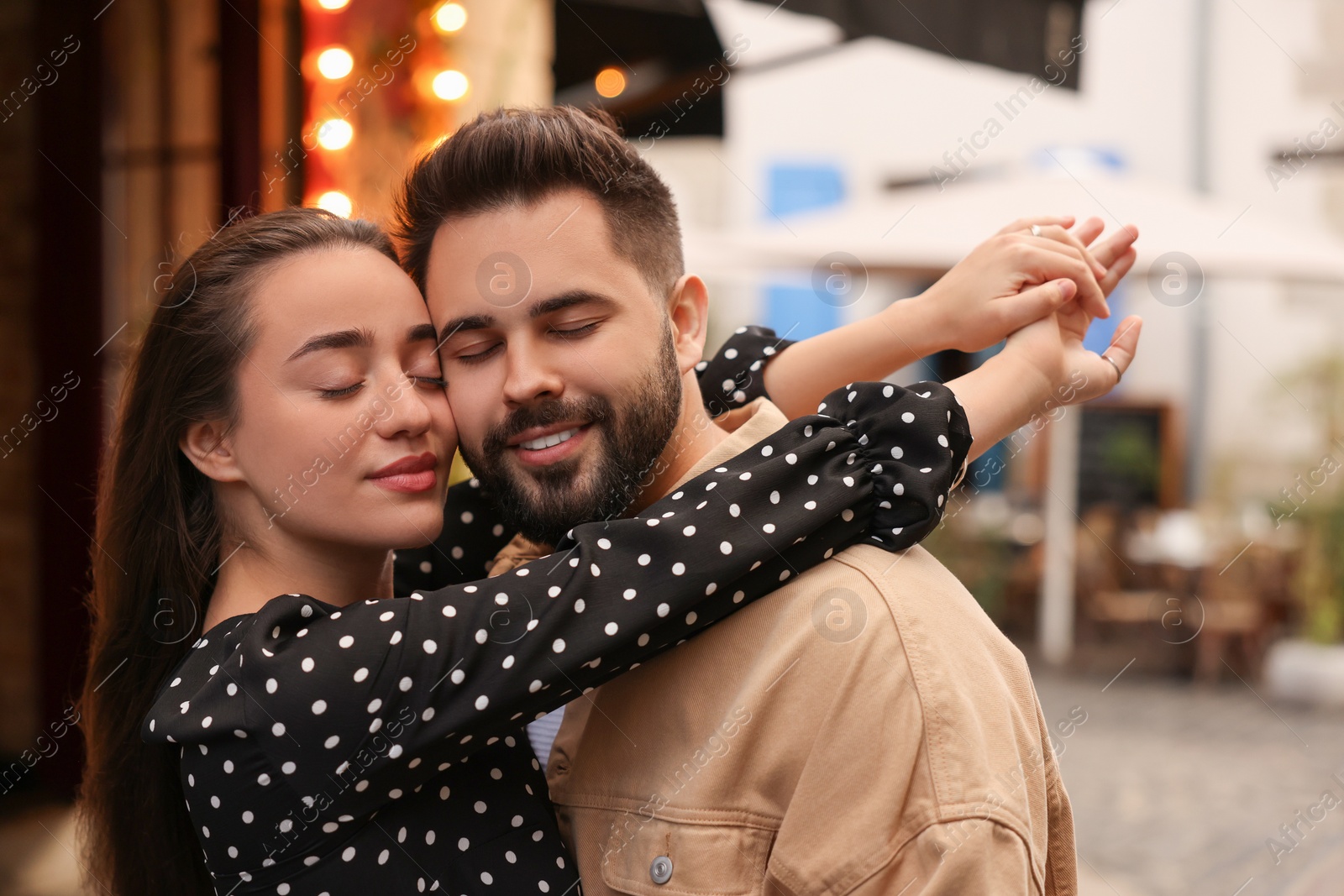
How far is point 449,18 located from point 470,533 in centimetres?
283

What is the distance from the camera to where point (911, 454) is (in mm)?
1440

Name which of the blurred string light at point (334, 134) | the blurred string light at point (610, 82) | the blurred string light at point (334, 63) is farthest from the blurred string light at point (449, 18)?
the blurred string light at point (610, 82)

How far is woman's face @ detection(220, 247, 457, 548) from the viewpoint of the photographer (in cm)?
150

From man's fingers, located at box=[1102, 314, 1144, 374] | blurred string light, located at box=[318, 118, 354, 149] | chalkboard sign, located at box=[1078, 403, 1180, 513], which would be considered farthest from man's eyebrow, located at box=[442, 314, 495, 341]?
chalkboard sign, located at box=[1078, 403, 1180, 513]

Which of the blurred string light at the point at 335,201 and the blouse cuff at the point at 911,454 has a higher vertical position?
the blouse cuff at the point at 911,454

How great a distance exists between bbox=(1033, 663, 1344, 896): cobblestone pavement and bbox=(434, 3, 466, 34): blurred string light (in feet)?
10.7

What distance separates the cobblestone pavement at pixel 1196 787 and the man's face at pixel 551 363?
7.79 ft

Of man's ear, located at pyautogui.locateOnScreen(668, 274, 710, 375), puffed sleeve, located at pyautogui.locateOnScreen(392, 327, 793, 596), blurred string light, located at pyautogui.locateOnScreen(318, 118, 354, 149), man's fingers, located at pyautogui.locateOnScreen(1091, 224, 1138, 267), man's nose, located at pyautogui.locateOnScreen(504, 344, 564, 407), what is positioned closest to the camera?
man's nose, located at pyautogui.locateOnScreen(504, 344, 564, 407)

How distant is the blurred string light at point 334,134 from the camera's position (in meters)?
3.84

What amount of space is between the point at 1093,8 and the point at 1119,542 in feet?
16.8

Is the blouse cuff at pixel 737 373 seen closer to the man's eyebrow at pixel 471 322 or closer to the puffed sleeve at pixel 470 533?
the puffed sleeve at pixel 470 533

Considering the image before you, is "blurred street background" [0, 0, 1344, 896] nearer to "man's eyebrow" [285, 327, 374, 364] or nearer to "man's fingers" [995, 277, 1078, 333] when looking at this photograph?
"man's eyebrow" [285, 327, 374, 364]

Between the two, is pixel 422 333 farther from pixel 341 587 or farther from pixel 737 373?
pixel 737 373

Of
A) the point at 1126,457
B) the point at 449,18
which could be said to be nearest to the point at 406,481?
the point at 449,18
